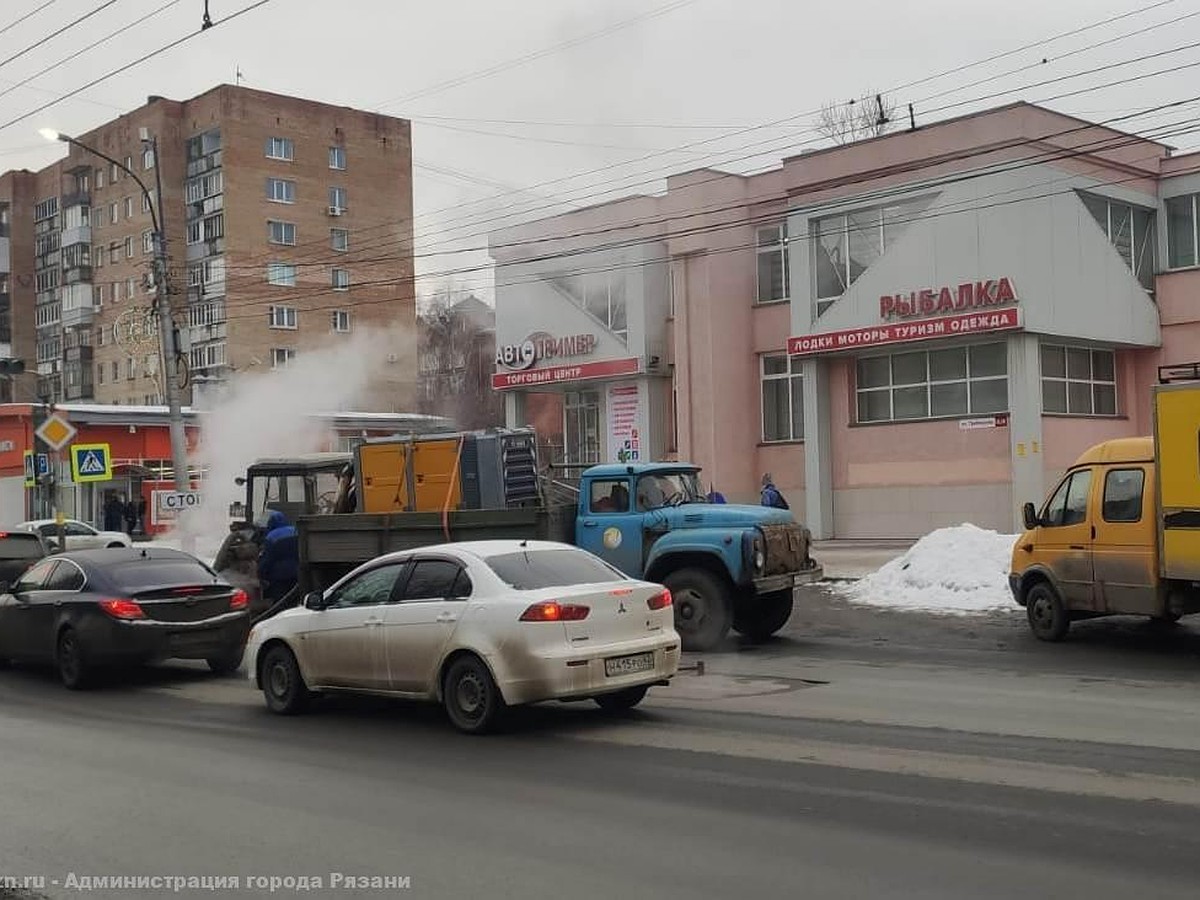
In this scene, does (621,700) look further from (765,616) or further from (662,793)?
(765,616)

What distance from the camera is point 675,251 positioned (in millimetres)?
32875

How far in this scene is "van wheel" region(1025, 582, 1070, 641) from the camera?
1370 centimetres

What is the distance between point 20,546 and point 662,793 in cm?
1670

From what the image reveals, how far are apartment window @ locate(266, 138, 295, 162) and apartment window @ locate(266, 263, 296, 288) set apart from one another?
612 cm

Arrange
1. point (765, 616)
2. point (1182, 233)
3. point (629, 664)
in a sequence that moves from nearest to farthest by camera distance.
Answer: point (629, 664) → point (765, 616) → point (1182, 233)

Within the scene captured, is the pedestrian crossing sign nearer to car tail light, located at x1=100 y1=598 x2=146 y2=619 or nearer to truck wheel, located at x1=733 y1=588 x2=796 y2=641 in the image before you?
car tail light, located at x1=100 y1=598 x2=146 y2=619

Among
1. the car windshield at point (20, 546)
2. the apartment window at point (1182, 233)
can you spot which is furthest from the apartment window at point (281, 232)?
the apartment window at point (1182, 233)

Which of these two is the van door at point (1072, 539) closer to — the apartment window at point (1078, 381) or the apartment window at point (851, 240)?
the apartment window at point (1078, 381)

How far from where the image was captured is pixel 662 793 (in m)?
6.93

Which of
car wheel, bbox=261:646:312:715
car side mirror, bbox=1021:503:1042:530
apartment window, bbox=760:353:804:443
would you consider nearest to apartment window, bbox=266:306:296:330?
apartment window, bbox=760:353:804:443

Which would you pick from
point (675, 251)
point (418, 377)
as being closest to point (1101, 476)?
point (675, 251)

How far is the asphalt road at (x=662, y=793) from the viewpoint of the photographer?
543cm

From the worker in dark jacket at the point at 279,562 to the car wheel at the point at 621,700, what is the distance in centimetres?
785

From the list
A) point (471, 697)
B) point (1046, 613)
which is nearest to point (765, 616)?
point (1046, 613)
